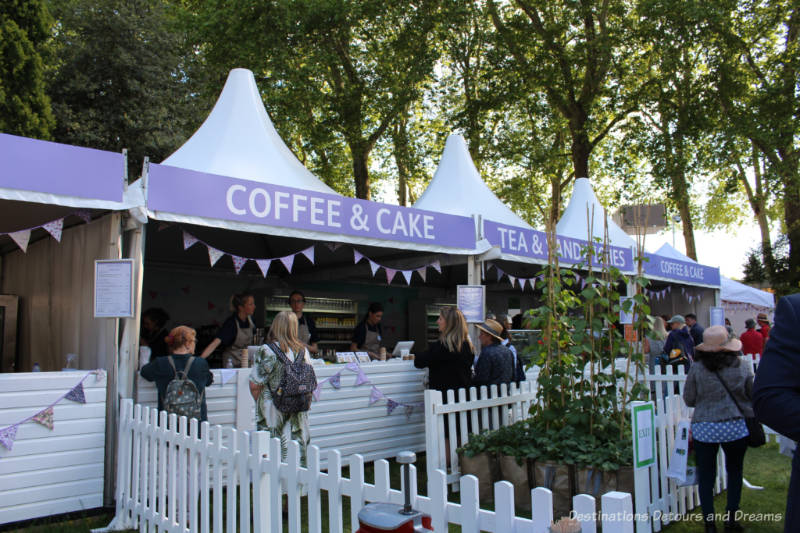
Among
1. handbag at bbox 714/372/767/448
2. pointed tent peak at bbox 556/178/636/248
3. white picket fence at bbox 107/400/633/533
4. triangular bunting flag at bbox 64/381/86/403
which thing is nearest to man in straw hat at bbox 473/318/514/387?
white picket fence at bbox 107/400/633/533

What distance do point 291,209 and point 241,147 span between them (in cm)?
165

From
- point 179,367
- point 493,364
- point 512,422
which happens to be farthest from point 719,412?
point 179,367

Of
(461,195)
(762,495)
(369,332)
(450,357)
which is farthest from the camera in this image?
(461,195)

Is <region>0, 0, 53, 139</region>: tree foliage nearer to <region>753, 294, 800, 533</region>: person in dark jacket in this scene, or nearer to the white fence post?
the white fence post

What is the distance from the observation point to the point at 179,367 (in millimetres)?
5062

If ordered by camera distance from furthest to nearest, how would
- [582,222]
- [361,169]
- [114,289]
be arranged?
[361,169], [582,222], [114,289]

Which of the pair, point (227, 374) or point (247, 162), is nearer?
point (227, 374)

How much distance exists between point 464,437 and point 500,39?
17168 millimetres

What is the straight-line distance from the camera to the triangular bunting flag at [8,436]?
179 inches

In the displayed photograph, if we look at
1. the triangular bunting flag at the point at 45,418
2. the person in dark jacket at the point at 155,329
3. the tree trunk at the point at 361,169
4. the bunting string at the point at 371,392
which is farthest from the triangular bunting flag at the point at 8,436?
the tree trunk at the point at 361,169

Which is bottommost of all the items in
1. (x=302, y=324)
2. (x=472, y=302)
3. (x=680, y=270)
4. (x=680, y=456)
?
(x=680, y=456)

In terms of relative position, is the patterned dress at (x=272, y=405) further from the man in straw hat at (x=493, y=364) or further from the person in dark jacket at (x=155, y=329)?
the person in dark jacket at (x=155, y=329)

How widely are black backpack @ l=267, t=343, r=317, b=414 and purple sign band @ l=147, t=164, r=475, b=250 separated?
165 centimetres

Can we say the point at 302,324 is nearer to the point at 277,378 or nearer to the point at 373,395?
the point at 373,395
